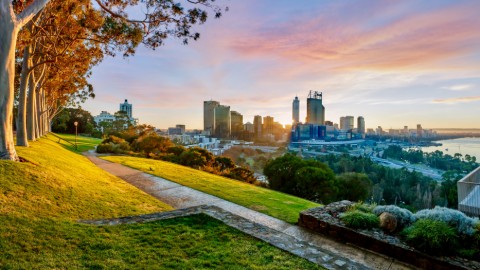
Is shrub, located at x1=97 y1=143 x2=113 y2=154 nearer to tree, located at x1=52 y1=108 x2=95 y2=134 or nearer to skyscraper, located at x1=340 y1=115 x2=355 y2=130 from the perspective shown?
tree, located at x1=52 y1=108 x2=95 y2=134

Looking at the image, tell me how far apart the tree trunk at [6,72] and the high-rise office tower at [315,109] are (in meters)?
111

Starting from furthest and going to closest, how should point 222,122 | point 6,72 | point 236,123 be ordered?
point 236,123 → point 222,122 → point 6,72

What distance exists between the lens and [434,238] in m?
5.06

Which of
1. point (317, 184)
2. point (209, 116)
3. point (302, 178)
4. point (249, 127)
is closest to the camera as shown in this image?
point (317, 184)

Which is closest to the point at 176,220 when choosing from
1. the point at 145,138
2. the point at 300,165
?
the point at 300,165

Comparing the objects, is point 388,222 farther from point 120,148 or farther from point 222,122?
point 222,122

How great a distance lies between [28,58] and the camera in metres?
13.4

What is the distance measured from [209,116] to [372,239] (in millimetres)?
97849

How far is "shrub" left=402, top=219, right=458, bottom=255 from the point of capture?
16.4 ft

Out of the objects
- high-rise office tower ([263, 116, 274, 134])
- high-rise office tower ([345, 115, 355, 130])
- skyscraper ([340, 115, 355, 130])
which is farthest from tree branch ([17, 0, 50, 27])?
high-rise office tower ([345, 115, 355, 130])

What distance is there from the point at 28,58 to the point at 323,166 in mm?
20779

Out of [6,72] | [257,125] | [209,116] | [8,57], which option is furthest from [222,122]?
[8,57]

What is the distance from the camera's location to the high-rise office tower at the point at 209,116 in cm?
9881

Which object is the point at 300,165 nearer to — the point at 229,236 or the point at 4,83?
the point at 229,236
